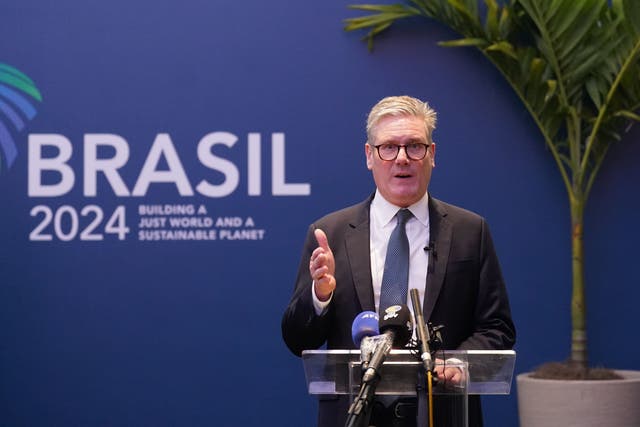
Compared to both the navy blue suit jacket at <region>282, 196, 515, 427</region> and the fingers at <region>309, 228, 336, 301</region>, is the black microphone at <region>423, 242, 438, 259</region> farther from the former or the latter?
the fingers at <region>309, 228, 336, 301</region>

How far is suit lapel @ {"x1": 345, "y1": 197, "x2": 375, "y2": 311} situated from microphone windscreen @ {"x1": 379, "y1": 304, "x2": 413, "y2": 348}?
2.30 ft

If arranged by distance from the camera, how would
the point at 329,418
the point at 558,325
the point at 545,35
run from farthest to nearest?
1. the point at 558,325
2. the point at 545,35
3. the point at 329,418

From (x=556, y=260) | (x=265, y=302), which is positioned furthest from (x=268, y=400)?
(x=556, y=260)

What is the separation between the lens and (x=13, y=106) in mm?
5676

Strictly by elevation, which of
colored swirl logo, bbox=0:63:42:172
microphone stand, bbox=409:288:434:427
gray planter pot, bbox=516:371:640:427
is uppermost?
colored swirl logo, bbox=0:63:42:172

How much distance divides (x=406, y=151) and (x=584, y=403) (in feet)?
8.01

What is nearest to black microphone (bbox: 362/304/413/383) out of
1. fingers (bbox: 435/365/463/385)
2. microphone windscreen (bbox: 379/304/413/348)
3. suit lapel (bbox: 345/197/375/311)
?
Answer: microphone windscreen (bbox: 379/304/413/348)

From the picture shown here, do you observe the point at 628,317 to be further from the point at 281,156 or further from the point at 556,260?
the point at 281,156

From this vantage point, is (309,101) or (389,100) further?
(309,101)

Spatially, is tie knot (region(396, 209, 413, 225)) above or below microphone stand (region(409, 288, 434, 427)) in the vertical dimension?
above

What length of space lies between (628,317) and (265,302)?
6.14 feet

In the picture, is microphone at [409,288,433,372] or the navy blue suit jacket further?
the navy blue suit jacket

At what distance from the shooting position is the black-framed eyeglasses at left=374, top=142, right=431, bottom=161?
279cm

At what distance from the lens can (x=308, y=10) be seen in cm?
562
